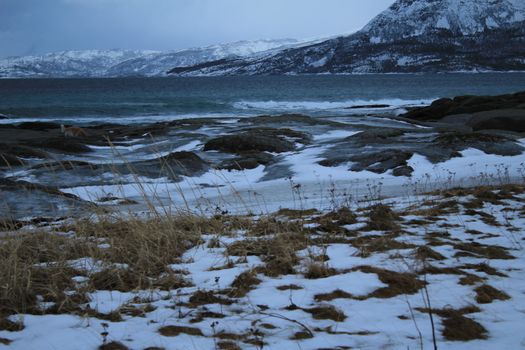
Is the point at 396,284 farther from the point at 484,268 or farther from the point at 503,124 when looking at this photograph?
the point at 503,124

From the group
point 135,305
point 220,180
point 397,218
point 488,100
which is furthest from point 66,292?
point 488,100

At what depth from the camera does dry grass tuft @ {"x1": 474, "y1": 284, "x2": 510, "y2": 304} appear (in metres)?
3.53

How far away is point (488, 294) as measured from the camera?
3625 mm

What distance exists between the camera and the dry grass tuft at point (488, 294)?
353cm

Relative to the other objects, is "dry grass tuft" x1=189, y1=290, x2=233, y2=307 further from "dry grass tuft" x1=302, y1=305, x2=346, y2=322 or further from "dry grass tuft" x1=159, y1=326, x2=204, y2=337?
"dry grass tuft" x1=302, y1=305, x2=346, y2=322

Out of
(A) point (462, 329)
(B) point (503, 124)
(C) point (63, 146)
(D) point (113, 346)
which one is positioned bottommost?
(B) point (503, 124)

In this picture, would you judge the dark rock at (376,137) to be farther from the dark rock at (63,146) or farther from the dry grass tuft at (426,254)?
the dry grass tuft at (426,254)

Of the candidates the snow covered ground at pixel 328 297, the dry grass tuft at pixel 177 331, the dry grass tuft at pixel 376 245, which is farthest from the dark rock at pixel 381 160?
the dry grass tuft at pixel 177 331

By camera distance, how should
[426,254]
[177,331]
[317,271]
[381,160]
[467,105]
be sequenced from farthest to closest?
1. [467,105]
2. [381,160]
3. [426,254]
4. [317,271]
5. [177,331]

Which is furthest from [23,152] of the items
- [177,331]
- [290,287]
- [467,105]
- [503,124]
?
[467,105]

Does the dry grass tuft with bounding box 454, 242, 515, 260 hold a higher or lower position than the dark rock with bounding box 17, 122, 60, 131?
lower

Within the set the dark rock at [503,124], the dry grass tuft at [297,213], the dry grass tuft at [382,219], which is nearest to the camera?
the dry grass tuft at [382,219]

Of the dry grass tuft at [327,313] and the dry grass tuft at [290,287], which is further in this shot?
the dry grass tuft at [290,287]

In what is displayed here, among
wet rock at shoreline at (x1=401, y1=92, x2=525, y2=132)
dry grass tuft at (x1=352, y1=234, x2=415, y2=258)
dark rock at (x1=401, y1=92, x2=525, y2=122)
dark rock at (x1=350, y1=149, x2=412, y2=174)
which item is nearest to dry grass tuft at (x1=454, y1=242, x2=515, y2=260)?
dry grass tuft at (x1=352, y1=234, x2=415, y2=258)
